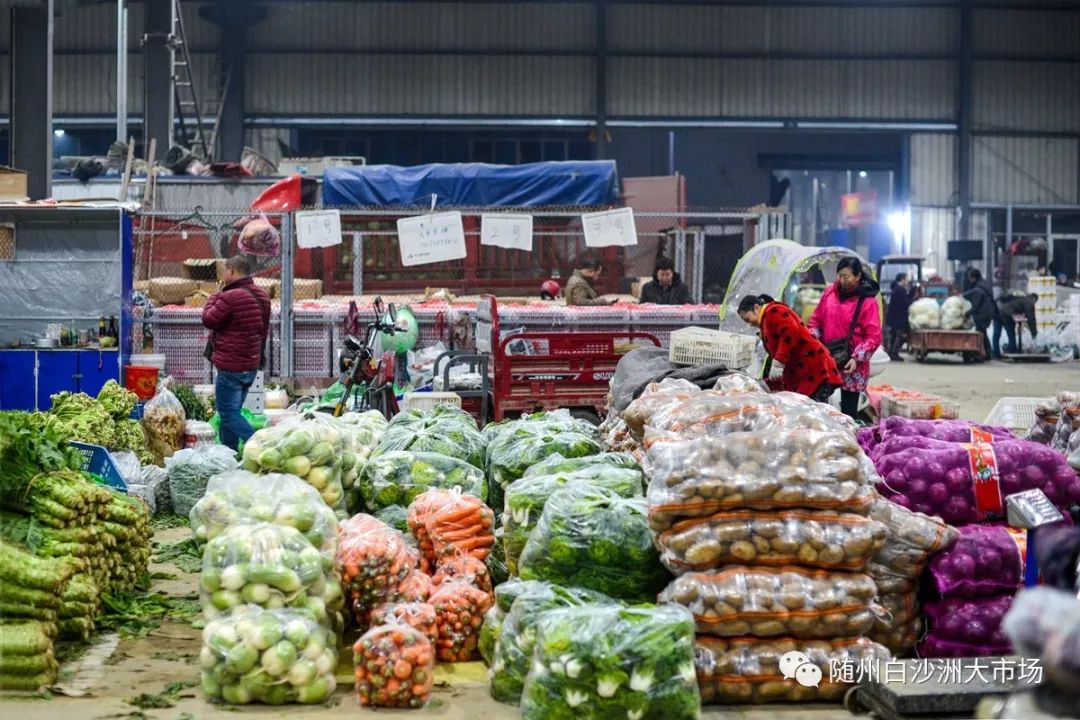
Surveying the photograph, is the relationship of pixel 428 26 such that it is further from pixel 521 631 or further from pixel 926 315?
pixel 521 631

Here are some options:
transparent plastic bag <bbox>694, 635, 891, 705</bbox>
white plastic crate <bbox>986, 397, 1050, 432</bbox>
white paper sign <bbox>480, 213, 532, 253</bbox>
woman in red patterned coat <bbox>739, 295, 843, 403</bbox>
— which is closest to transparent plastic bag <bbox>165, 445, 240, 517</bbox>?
woman in red patterned coat <bbox>739, 295, 843, 403</bbox>

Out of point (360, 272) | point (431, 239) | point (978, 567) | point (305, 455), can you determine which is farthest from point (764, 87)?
point (978, 567)

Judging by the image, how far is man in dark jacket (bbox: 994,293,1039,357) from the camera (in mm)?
30594

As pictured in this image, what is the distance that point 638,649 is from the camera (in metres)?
5.12

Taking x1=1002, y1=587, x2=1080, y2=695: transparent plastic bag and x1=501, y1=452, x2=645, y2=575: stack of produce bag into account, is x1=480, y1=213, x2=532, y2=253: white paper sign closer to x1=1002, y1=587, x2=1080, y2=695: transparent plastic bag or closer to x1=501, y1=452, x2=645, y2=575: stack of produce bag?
x1=501, y1=452, x2=645, y2=575: stack of produce bag

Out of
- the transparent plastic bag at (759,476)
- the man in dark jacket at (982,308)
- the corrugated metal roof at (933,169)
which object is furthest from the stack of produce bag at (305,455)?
the corrugated metal roof at (933,169)

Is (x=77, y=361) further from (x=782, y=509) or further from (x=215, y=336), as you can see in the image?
(x=782, y=509)

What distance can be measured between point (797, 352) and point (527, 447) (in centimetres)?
346

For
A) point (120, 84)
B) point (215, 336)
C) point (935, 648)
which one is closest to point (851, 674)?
point (935, 648)

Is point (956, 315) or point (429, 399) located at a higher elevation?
point (956, 315)

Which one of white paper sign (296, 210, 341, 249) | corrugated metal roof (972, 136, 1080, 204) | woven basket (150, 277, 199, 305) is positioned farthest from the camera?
corrugated metal roof (972, 136, 1080, 204)

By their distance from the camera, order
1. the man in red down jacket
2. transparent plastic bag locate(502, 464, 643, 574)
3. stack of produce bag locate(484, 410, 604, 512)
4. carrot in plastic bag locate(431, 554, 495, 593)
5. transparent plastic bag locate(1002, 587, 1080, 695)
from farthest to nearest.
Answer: the man in red down jacket < stack of produce bag locate(484, 410, 604, 512) < carrot in plastic bag locate(431, 554, 495, 593) < transparent plastic bag locate(502, 464, 643, 574) < transparent plastic bag locate(1002, 587, 1080, 695)

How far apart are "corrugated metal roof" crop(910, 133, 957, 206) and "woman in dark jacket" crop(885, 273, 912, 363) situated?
8125mm

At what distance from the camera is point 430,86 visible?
1454 inches
